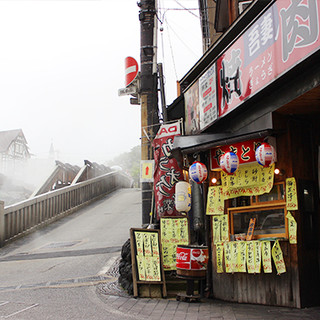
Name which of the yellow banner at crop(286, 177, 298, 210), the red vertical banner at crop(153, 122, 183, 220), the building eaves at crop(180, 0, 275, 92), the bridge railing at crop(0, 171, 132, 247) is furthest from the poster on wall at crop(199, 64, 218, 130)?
the bridge railing at crop(0, 171, 132, 247)

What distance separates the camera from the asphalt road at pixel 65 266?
7875mm

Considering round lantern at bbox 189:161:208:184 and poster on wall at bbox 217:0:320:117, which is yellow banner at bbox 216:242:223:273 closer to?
round lantern at bbox 189:161:208:184

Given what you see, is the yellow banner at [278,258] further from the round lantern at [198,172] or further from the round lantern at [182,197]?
the round lantern at [182,197]

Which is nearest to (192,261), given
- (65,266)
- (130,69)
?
(65,266)

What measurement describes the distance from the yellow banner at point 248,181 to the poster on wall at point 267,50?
4.49 ft

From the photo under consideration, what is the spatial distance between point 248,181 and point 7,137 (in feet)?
154

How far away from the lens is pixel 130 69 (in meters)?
11.6

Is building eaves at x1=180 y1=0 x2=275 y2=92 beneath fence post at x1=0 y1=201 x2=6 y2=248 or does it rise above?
above

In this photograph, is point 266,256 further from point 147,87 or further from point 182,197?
point 147,87

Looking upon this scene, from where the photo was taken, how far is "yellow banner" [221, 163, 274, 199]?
811cm

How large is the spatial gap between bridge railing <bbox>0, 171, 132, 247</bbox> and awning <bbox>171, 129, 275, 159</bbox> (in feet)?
30.3

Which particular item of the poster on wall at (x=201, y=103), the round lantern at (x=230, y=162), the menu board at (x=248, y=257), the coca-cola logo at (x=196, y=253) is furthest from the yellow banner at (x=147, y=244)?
the poster on wall at (x=201, y=103)

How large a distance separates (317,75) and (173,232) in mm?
5147

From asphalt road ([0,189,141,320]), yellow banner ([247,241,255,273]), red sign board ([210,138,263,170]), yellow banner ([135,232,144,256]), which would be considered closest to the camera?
asphalt road ([0,189,141,320])
